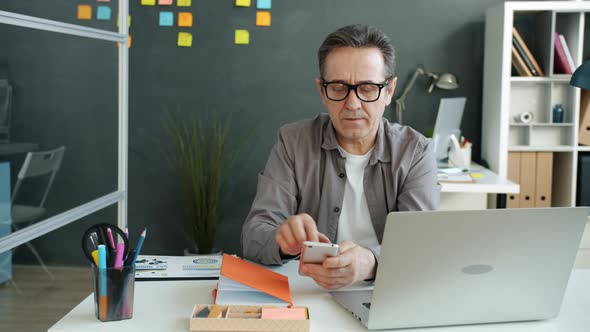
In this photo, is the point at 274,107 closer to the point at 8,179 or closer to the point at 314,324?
the point at 8,179

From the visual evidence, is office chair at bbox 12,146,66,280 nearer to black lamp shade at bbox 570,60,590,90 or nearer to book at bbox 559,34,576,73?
black lamp shade at bbox 570,60,590,90

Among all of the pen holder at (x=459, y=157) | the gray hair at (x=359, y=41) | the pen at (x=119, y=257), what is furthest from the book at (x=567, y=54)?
the pen at (x=119, y=257)

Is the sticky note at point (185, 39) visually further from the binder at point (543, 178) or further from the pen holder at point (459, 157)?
the binder at point (543, 178)

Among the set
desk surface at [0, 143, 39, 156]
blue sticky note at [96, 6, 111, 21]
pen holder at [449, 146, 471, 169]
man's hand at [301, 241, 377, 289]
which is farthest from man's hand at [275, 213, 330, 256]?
pen holder at [449, 146, 471, 169]

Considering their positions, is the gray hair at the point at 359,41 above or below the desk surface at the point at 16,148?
above

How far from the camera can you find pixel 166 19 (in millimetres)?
3982

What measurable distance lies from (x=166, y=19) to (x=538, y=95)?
218 centimetres

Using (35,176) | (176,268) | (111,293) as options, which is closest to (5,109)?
(35,176)

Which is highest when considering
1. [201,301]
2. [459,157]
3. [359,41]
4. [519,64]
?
[519,64]

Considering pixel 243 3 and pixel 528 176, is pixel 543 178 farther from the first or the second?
pixel 243 3

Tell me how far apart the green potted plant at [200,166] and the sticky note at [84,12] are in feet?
3.73

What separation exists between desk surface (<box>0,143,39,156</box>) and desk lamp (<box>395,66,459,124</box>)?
6.99ft

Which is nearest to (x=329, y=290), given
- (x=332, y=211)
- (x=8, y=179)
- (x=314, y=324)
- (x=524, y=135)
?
(x=314, y=324)

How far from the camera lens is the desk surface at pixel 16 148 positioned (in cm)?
225
